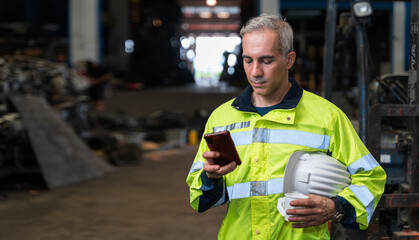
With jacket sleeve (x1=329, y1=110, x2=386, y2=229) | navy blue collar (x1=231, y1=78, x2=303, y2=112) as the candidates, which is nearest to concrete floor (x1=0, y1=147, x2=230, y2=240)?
navy blue collar (x1=231, y1=78, x2=303, y2=112)

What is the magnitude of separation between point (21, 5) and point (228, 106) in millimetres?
22520

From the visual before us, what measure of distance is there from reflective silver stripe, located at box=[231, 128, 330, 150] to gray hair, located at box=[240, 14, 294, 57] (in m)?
0.33

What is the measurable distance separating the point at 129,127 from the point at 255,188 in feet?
43.1

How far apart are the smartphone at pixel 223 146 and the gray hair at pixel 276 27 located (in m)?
0.48

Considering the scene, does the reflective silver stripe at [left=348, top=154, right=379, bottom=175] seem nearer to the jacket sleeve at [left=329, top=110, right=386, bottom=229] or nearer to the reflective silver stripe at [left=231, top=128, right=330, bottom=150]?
the jacket sleeve at [left=329, top=110, right=386, bottom=229]

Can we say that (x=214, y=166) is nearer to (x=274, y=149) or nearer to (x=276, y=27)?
(x=274, y=149)

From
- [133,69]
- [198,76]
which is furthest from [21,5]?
[198,76]

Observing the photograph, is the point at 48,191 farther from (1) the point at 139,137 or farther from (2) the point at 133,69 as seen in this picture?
(2) the point at 133,69

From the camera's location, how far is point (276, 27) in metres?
2.38

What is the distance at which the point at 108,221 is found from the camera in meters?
6.59

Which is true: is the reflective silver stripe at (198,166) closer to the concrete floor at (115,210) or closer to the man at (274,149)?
the man at (274,149)

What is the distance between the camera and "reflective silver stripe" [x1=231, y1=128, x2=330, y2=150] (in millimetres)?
2365

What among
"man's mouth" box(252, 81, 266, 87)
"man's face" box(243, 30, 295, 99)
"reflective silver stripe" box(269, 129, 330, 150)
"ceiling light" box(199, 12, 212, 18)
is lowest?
"reflective silver stripe" box(269, 129, 330, 150)

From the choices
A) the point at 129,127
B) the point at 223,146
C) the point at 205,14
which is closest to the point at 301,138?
the point at 223,146
